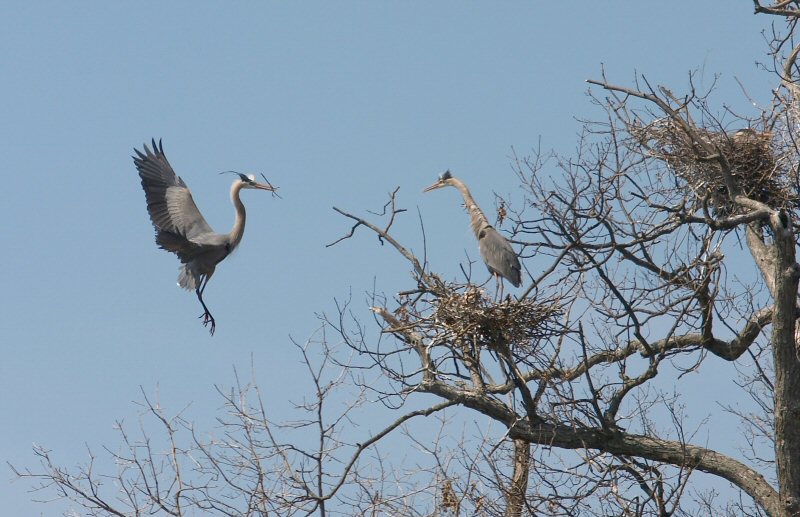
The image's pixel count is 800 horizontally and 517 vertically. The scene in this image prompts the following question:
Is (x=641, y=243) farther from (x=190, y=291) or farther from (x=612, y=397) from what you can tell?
(x=190, y=291)

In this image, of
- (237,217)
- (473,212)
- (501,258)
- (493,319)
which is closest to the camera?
(493,319)

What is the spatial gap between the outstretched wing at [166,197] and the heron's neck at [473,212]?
2879 mm

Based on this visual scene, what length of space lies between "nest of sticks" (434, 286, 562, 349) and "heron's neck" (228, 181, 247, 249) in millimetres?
5972

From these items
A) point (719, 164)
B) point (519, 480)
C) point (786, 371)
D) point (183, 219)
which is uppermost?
point (183, 219)

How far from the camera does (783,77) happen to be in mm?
8688

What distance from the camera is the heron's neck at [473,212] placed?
39.4ft

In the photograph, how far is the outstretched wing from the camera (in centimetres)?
1267

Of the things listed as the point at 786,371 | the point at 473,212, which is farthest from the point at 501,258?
the point at 786,371

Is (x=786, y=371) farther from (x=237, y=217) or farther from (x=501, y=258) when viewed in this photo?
(x=237, y=217)

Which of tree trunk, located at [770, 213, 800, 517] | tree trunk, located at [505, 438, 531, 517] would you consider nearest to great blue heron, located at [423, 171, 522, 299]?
tree trunk, located at [505, 438, 531, 517]

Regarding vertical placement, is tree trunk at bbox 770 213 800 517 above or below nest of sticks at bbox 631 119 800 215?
below

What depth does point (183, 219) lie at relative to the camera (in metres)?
12.9

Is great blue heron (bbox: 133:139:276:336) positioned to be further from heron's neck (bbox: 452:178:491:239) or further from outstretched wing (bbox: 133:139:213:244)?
heron's neck (bbox: 452:178:491:239)

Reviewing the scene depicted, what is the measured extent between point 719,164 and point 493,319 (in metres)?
1.87
